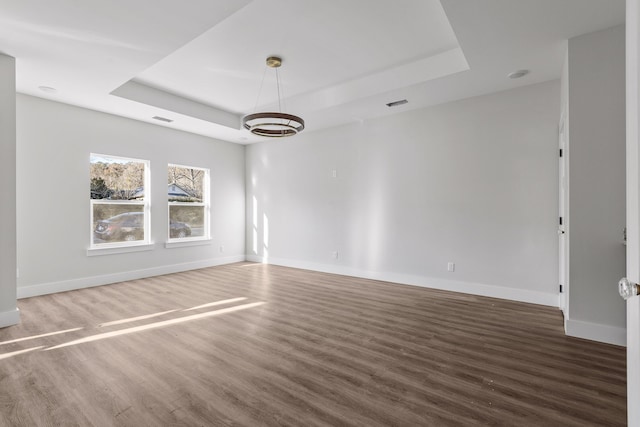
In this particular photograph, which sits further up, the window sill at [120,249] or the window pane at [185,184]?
the window pane at [185,184]

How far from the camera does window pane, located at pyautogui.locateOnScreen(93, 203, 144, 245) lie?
4930mm

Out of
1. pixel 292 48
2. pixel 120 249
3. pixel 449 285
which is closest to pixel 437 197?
pixel 449 285

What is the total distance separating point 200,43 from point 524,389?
4223 mm

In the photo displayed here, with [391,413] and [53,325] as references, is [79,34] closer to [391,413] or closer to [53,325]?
[53,325]

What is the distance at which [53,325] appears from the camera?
314 centimetres

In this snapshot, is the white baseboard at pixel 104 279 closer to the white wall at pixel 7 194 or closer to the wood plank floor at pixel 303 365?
the wood plank floor at pixel 303 365

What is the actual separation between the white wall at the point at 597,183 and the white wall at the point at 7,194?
552 cm

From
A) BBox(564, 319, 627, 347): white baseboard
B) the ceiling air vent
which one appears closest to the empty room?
BBox(564, 319, 627, 347): white baseboard

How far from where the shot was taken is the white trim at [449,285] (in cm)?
385


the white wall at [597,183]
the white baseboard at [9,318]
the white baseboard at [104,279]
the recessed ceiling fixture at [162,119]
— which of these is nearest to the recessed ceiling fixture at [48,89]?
the recessed ceiling fixture at [162,119]

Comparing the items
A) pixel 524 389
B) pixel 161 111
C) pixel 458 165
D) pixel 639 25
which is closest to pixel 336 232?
pixel 458 165

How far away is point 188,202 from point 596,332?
6359mm

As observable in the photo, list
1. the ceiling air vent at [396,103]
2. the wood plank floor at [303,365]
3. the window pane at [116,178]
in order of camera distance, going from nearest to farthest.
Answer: the wood plank floor at [303,365], the ceiling air vent at [396,103], the window pane at [116,178]

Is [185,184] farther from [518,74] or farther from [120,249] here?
[518,74]
